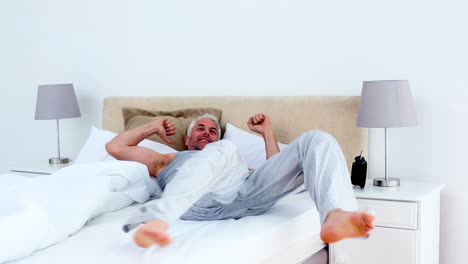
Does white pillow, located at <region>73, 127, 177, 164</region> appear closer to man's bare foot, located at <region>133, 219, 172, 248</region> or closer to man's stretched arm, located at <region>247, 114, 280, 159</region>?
man's stretched arm, located at <region>247, 114, 280, 159</region>

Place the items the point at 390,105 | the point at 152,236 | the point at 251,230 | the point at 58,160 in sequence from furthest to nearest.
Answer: the point at 58,160 < the point at 390,105 < the point at 251,230 < the point at 152,236

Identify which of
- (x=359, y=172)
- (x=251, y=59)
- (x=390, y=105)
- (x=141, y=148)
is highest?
(x=251, y=59)

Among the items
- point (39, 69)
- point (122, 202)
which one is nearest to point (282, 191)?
point (122, 202)

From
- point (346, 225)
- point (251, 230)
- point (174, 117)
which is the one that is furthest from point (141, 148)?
point (346, 225)

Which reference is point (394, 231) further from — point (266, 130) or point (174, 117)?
point (174, 117)

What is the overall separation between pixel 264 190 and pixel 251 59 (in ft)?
4.33

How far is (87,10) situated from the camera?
4164 millimetres

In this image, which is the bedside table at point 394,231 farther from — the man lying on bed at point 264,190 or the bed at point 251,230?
the man lying on bed at point 264,190

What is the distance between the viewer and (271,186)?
2367mm

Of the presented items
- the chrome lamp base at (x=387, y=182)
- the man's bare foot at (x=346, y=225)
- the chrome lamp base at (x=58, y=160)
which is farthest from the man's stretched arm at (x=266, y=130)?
the chrome lamp base at (x=58, y=160)

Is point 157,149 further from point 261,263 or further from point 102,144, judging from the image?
point 261,263

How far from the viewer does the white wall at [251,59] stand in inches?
119

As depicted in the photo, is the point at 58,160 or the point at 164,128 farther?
the point at 58,160

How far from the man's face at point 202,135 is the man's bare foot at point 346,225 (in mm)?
1196
